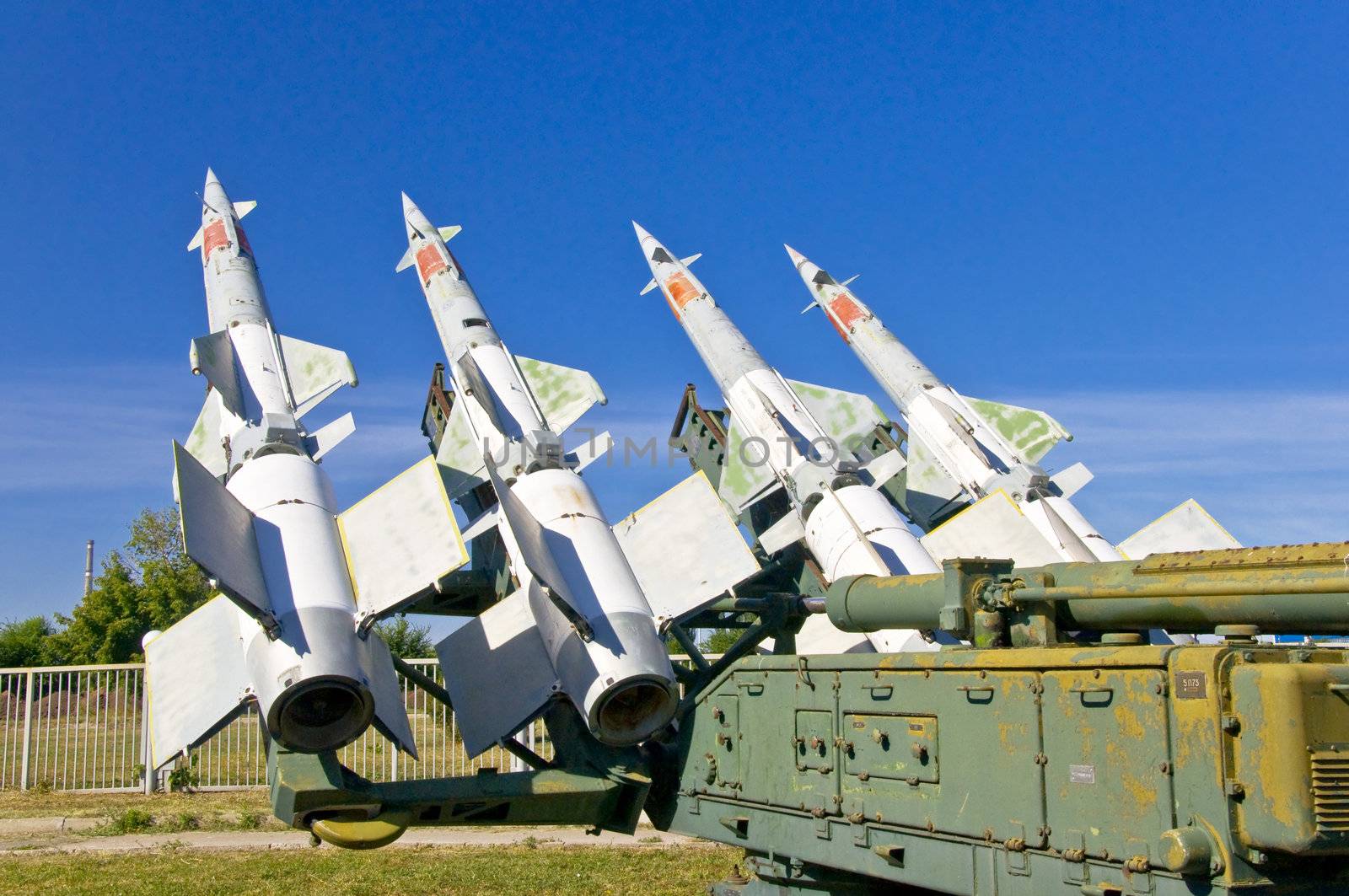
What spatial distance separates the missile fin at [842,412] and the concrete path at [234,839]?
17.1 feet

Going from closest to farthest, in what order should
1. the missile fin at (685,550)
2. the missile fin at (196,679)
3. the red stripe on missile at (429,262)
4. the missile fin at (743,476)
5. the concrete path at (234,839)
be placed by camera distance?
the missile fin at (196,679) → the missile fin at (685,550) → the concrete path at (234,839) → the missile fin at (743,476) → the red stripe on missile at (429,262)

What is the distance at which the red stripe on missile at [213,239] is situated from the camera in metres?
13.6

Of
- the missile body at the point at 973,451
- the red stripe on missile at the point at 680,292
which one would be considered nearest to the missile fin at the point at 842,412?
the missile body at the point at 973,451

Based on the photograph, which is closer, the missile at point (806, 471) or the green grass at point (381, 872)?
the green grass at point (381, 872)

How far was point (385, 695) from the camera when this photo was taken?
9.22 meters

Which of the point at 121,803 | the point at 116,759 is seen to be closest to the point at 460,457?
the point at 121,803

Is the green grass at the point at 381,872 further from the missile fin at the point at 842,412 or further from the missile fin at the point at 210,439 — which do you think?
the missile fin at the point at 842,412

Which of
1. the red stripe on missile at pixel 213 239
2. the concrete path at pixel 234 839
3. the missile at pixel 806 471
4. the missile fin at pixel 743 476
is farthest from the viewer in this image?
the missile fin at pixel 743 476

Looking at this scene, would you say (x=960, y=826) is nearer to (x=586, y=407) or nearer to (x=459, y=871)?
(x=459, y=871)

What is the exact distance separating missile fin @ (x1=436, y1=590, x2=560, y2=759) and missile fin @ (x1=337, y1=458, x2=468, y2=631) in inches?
41.6

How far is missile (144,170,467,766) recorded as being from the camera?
8.49 meters

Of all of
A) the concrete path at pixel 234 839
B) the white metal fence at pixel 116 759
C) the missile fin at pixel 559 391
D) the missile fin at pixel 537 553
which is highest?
the missile fin at pixel 559 391

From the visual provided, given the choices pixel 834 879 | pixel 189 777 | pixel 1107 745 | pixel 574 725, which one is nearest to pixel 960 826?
pixel 1107 745

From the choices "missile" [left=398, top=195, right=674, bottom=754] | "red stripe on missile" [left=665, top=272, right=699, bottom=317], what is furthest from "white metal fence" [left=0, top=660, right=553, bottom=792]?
"red stripe on missile" [left=665, top=272, right=699, bottom=317]
